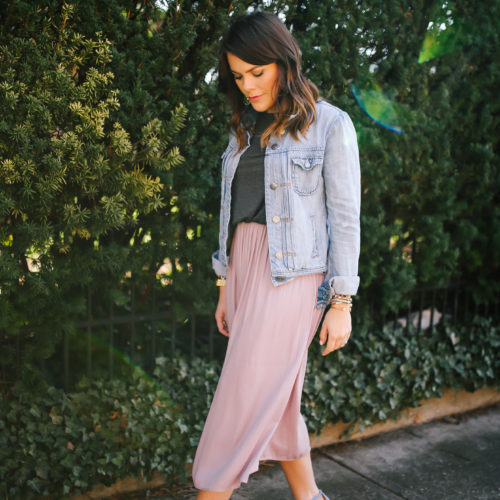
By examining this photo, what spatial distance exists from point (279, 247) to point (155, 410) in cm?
138

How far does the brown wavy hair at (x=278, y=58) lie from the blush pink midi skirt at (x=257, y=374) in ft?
1.39

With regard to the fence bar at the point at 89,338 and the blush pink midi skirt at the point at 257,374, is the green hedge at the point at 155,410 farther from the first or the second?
the blush pink midi skirt at the point at 257,374

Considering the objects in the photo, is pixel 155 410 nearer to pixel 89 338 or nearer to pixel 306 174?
pixel 89 338

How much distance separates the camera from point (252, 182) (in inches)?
87.4

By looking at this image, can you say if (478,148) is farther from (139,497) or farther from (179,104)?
(139,497)

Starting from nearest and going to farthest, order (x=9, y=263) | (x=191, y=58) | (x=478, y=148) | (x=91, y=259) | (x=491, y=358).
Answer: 1. (x=9, y=263)
2. (x=91, y=259)
3. (x=191, y=58)
4. (x=478, y=148)
5. (x=491, y=358)

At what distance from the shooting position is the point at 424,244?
3.88 meters

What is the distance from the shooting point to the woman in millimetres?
2070

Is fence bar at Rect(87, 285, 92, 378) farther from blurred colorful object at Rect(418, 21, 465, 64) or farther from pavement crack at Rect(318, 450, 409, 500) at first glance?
blurred colorful object at Rect(418, 21, 465, 64)

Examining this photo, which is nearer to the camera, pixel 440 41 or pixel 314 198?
pixel 314 198

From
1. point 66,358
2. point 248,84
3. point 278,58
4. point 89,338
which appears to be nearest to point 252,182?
point 248,84

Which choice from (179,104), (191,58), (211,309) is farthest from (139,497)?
(191,58)

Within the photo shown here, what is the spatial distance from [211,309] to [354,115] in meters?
1.44

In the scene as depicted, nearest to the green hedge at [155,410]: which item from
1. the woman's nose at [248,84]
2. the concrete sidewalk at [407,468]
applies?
the concrete sidewalk at [407,468]
